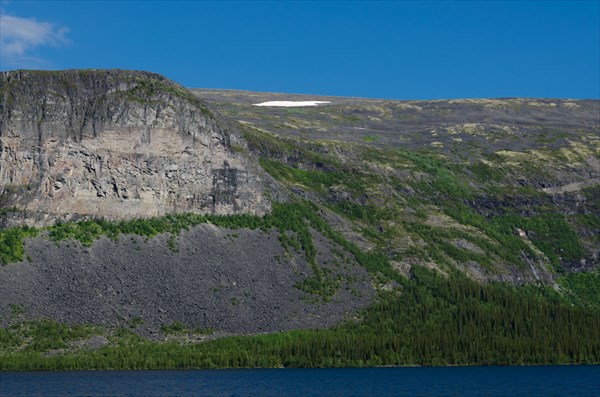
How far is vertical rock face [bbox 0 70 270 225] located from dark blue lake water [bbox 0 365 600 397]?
35.8 meters

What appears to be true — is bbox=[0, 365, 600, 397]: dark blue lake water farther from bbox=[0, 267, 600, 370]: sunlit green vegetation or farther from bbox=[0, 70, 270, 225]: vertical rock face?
bbox=[0, 70, 270, 225]: vertical rock face

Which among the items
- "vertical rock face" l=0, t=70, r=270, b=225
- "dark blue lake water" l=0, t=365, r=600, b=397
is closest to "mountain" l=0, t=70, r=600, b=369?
"vertical rock face" l=0, t=70, r=270, b=225

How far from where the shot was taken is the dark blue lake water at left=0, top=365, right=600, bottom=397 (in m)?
81.6

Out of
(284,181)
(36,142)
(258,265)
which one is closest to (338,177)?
(284,181)

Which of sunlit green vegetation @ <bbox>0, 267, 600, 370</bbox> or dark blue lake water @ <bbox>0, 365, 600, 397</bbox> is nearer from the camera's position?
dark blue lake water @ <bbox>0, 365, 600, 397</bbox>

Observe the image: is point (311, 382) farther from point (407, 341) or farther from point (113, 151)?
point (113, 151)

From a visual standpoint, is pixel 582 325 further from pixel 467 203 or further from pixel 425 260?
pixel 467 203

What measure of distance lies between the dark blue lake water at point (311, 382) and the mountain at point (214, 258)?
6152 mm

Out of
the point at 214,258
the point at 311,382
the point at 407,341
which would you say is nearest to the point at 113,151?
the point at 214,258

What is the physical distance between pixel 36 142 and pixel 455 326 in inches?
2375

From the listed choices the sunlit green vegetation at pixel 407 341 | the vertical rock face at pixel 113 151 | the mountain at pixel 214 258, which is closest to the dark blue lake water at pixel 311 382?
the sunlit green vegetation at pixel 407 341

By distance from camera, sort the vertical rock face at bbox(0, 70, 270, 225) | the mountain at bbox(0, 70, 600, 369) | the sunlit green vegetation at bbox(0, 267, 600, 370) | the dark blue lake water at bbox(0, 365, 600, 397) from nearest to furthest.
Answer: the dark blue lake water at bbox(0, 365, 600, 397)
the sunlit green vegetation at bbox(0, 267, 600, 370)
the mountain at bbox(0, 70, 600, 369)
the vertical rock face at bbox(0, 70, 270, 225)

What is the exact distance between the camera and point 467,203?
601 feet

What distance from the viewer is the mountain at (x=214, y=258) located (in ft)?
362
